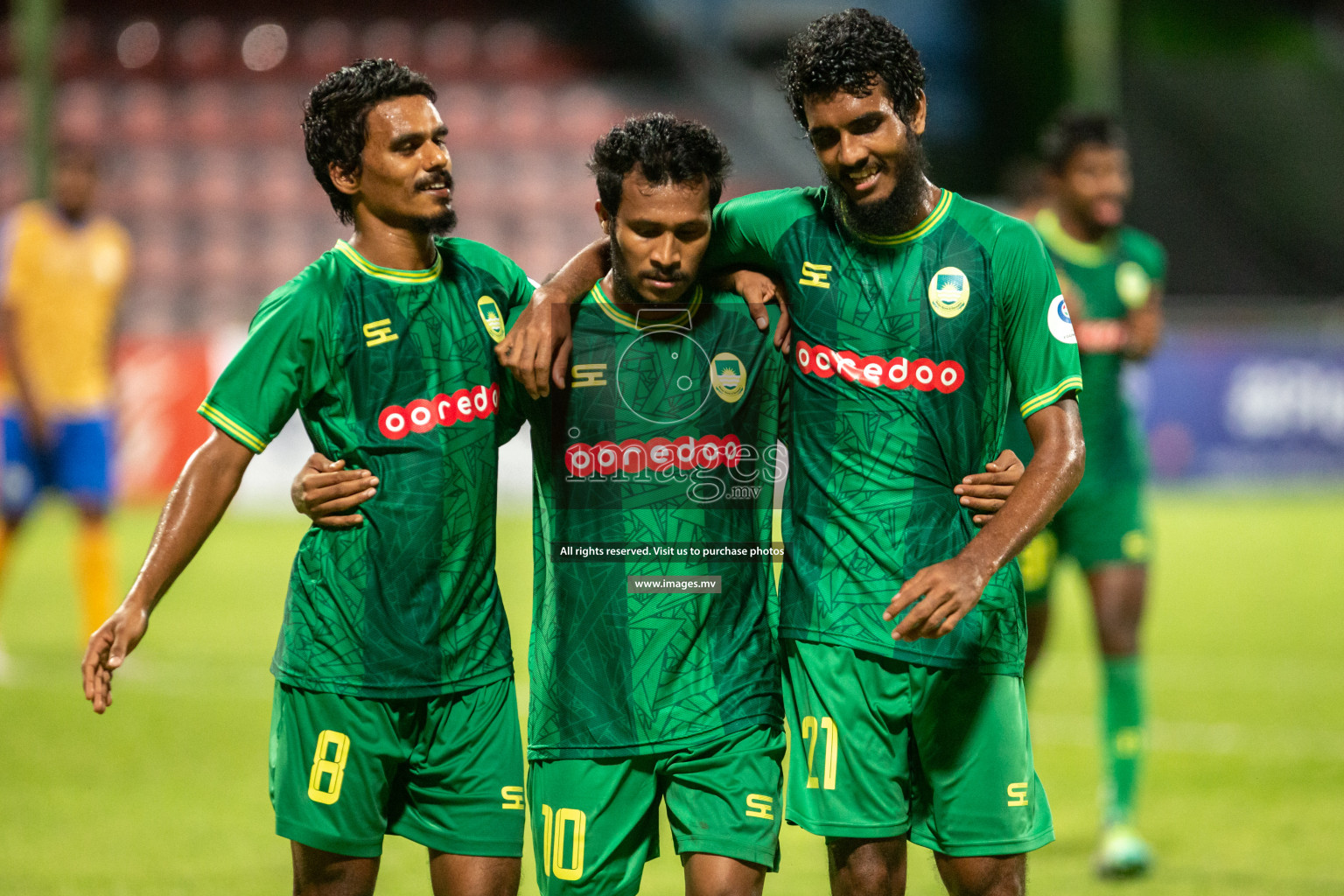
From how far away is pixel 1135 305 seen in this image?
5492 millimetres

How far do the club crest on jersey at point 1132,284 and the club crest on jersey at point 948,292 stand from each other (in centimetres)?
259

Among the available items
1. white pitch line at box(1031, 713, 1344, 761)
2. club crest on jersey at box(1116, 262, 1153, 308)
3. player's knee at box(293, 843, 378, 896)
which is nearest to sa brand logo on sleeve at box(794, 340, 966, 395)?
player's knee at box(293, 843, 378, 896)

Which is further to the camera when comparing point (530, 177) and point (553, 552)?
point (530, 177)

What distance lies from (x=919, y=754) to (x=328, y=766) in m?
1.19

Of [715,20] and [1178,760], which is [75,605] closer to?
[1178,760]

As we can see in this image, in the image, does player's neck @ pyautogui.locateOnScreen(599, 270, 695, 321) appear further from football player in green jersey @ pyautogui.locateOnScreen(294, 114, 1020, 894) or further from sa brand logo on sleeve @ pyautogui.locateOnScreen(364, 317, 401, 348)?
sa brand logo on sleeve @ pyautogui.locateOnScreen(364, 317, 401, 348)

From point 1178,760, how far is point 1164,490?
10.3 metres

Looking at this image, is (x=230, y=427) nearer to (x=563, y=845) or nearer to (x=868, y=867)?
(x=563, y=845)

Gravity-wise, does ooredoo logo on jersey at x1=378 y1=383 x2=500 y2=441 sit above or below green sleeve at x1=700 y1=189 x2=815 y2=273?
below

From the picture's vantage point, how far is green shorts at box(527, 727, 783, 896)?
3.09m

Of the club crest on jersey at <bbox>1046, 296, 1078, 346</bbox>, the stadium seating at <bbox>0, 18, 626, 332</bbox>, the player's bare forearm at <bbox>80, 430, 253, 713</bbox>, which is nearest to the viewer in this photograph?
the player's bare forearm at <bbox>80, 430, 253, 713</bbox>

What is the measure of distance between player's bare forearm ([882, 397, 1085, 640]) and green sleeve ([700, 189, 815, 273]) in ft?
2.20

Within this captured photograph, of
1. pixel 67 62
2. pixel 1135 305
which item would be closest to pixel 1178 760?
pixel 1135 305

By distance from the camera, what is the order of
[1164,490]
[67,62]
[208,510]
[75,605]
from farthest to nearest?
[67,62], [1164,490], [75,605], [208,510]
